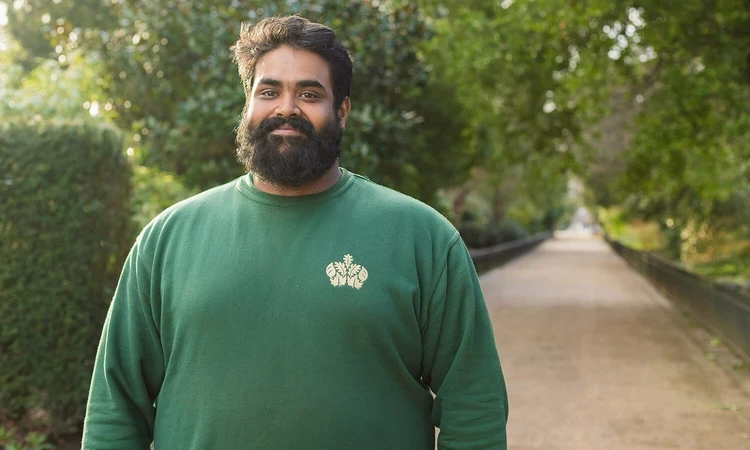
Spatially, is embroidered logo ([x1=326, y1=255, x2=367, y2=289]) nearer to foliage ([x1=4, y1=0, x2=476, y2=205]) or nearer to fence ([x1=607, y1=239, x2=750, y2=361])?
foliage ([x1=4, y1=0, x2=476, y2=205])

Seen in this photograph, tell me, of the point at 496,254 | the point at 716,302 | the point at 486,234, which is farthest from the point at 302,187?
the point at 486,234

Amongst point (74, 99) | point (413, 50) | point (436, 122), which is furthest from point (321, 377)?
point (436, 122)

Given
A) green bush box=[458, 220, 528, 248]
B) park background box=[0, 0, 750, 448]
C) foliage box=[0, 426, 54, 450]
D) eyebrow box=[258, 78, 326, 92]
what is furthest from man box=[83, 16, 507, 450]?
green bush box=[458, 220, 528, 248]

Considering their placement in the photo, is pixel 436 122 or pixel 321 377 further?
pixel 436 122

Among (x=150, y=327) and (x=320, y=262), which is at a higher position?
(x=320, y=262)

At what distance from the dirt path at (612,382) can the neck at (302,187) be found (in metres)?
4.67

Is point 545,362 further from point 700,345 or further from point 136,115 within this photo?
point 136,115

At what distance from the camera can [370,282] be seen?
2301 millimetres

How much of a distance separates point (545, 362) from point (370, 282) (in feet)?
28.4

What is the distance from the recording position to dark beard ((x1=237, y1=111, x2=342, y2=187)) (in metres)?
2.36

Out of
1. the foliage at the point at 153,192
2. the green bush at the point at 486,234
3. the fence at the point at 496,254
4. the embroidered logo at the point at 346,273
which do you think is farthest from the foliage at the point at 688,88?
the green bush at the point at 486,234

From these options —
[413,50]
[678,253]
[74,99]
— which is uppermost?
[413,50]

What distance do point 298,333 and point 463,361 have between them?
0.44 meters

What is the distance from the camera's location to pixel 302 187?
95.0 inches
